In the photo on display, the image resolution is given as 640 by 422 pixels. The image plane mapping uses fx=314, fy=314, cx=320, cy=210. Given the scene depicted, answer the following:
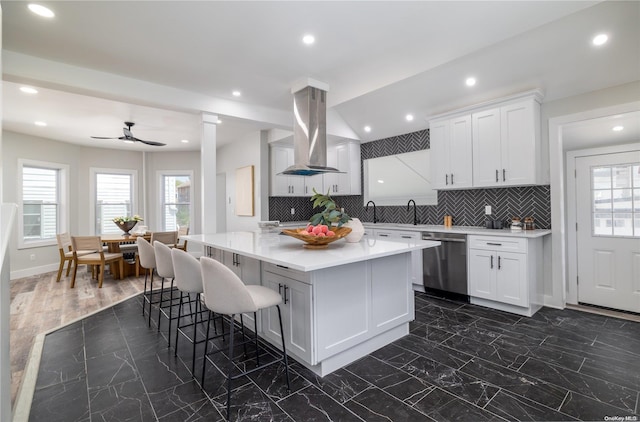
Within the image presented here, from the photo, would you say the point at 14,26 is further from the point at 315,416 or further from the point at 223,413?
the point at 315,416

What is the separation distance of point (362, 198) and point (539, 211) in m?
2.90

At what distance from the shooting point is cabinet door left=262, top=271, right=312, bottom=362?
2.26 metres

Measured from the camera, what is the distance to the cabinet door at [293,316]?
2256mm

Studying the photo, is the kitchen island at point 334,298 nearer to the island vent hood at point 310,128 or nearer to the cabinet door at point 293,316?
the cabinet door at point 293,316

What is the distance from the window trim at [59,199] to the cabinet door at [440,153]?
7.15 meters

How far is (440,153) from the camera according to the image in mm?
4332

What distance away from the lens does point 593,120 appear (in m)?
3.35

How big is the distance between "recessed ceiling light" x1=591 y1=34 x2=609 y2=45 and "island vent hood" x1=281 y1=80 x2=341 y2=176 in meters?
2.61

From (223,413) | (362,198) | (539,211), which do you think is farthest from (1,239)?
(362,198)

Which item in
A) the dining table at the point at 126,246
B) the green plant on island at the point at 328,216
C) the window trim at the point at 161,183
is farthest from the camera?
the window trim at the point at 161,183

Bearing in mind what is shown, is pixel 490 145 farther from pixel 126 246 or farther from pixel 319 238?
pixel 126 246

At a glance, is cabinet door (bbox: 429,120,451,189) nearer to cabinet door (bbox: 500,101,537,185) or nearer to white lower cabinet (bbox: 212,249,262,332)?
cabinet door (bbox: 500,101,537,185)

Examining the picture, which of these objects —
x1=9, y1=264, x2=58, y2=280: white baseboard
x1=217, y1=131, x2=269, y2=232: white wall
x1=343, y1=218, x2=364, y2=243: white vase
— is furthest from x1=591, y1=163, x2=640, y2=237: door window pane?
x1=9, y1=264, x2=58, y2=280: white baseboard

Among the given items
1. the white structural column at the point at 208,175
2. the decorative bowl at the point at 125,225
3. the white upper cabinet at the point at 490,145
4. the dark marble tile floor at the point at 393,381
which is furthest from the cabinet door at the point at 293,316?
the decorative bowl at the point at 125,225
